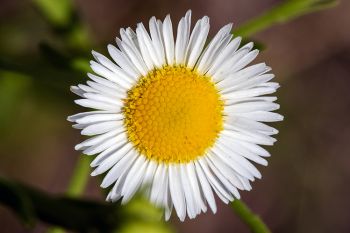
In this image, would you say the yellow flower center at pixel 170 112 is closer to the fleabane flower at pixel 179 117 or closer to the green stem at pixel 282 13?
the fleabane flower at pixel 179 117

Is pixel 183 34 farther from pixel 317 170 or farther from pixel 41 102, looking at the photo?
pixel 317 170

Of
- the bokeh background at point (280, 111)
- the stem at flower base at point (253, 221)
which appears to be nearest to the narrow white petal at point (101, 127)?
the stem at flower base at point (253, 221)

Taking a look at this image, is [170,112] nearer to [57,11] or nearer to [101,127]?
[101,127]

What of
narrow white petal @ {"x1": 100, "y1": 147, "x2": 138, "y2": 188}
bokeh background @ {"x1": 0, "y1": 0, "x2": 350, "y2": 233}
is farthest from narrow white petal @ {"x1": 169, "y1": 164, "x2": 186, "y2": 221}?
bokeh background @ {"x1": 0, "y1": 0, "x2": 350, "y2": 233}

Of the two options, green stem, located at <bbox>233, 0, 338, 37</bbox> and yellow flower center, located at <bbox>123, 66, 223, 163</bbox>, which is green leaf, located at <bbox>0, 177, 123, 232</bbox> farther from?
green stem, located at <bbox>233, 0, 338, 37</bbox>

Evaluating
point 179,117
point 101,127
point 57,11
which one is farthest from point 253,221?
point 57,11

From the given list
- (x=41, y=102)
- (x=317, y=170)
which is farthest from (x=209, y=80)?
(x=317, y=170)
